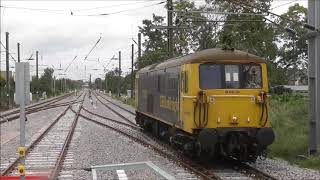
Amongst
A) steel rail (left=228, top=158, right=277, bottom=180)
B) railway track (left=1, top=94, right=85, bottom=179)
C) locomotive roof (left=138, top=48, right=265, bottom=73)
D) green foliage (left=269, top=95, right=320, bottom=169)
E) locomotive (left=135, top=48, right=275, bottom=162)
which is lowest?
railway track (left=1, top=94, right=85, bottom=179)

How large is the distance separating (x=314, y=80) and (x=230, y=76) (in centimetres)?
275

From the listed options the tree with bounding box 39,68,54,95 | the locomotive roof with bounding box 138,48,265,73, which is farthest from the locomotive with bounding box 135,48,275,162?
the tree with bounding box 39,68,54,95

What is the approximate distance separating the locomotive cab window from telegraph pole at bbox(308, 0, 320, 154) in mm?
1864

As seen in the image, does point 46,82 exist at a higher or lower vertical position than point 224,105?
higher

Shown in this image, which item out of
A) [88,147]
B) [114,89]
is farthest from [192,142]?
[114,89]

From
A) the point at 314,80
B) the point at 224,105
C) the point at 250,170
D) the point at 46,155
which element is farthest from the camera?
the point at 46,155

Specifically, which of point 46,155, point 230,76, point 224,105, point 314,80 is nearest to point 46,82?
point 46,155

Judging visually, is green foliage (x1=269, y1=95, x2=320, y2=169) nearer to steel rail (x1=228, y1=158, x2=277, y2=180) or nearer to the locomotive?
steel rail (x1=228, y1=158, x2=277, y2=180)

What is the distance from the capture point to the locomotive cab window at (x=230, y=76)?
1512 centimetres

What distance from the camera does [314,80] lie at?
53.8 ft

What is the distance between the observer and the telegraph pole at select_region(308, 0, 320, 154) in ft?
52.6

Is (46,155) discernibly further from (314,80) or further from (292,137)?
(314,80)

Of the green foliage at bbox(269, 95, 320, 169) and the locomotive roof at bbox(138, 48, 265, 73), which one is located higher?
the locomotive roof at bbox(138, 48, 265, 73)

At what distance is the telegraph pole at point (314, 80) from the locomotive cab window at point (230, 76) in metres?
1.86
